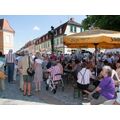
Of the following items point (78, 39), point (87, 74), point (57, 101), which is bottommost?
point (57, 101)

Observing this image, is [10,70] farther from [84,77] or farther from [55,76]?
[84,77]

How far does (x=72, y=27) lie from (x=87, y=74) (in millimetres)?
51351

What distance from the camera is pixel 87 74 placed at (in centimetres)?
975

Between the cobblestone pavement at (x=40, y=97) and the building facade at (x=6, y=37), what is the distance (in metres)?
18.5

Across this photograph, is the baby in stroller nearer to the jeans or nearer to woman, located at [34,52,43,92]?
woman, located at [34,52,43,92]

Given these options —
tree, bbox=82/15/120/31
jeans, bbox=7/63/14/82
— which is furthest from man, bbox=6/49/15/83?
tree, bbox=82/15/120/31

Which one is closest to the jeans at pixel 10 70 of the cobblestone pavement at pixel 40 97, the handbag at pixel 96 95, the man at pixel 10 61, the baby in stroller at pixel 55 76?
the man at pixel 10 61

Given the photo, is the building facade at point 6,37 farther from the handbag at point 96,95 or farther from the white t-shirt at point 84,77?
the handbag at point 96,95

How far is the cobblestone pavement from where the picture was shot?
9680 millimetres
